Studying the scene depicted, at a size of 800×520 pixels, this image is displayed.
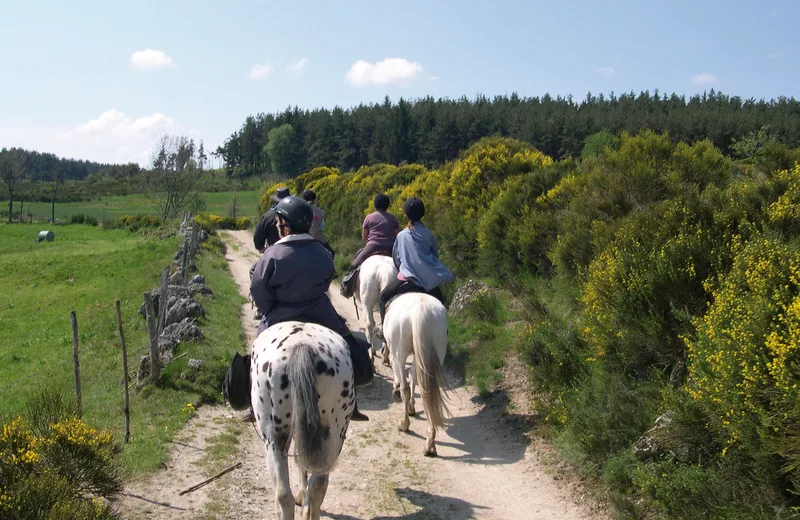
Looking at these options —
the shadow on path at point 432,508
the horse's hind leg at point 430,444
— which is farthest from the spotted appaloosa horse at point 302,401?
the horse's hind leg at point 430,444

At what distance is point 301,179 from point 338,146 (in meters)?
59.8

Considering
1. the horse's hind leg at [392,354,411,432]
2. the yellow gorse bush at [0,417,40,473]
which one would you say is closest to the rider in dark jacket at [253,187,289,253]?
the horse's hind leg at [392,354,411,432]

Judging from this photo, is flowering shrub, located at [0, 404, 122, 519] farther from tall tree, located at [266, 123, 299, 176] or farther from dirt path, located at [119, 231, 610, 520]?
tall tree, located at [266, 123, 299, 176]

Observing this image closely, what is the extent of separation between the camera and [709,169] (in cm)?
931

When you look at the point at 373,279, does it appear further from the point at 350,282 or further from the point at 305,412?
the point at 305,412

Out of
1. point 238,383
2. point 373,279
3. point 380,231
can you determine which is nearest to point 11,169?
point 380,231

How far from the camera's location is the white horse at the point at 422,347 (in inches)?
277

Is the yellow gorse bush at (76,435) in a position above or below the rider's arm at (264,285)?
below

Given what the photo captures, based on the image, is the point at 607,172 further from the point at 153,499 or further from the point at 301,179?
the point at 301,179

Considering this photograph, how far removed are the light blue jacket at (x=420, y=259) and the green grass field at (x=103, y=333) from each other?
11.4 feet

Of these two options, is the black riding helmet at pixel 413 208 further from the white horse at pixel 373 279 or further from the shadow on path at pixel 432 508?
the shadow on path at pixel 432 508

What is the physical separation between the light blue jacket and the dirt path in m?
2.01

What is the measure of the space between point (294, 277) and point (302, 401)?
131 centimetres

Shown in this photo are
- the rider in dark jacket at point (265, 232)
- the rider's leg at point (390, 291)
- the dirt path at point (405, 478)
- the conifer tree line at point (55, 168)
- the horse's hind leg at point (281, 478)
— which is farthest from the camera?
the conifer tree line at point (55, 168)
